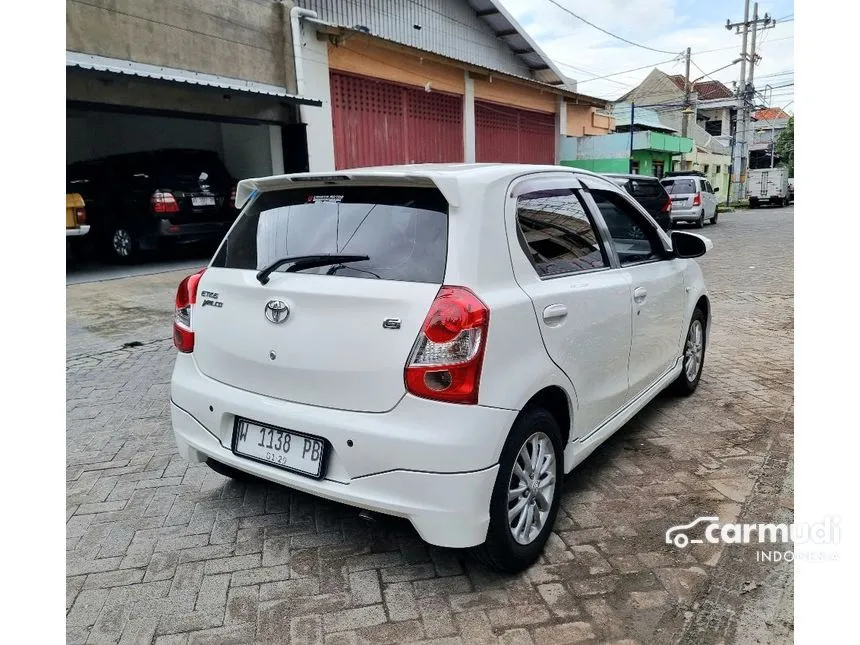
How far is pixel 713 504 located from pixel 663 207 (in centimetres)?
1195

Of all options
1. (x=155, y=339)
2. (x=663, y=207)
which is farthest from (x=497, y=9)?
(x=155, y=339)

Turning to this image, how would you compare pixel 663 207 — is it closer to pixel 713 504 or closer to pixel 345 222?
pixel 713 504

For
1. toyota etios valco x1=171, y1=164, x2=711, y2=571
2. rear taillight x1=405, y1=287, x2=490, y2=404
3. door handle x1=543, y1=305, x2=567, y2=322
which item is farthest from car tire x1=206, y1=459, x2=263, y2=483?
door handle x1=543, y1=305, x2=567, y2=322

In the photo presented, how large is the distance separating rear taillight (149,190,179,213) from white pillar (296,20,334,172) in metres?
2.62

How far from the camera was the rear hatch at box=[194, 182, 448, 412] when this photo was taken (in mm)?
2320

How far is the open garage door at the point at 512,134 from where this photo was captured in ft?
54.1

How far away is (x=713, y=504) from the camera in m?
3.18

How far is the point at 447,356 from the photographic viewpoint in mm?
2252

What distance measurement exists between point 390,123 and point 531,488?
11.8m

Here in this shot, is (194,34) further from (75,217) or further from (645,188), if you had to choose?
(645,188)

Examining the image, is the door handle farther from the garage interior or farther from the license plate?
the garage interior

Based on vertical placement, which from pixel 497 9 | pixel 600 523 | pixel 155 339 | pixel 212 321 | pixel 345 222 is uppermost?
pixel 497 9

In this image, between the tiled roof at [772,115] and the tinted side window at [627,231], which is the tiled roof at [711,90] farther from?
the tinted side window at [627,231]

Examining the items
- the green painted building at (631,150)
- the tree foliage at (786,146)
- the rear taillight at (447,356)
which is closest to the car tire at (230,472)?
the rear taillight at (447,356)
